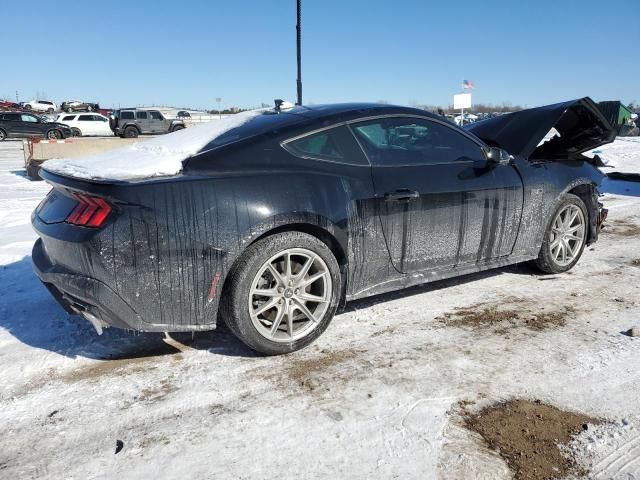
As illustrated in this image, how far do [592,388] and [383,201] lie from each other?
1519 millimetres

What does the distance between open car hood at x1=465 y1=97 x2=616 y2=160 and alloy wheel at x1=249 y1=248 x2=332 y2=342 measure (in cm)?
216

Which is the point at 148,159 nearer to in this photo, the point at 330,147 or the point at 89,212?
the point at 89,212

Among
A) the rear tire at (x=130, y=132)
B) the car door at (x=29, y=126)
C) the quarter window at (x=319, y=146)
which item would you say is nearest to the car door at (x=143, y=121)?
the rear tire at (x=130, y=132)

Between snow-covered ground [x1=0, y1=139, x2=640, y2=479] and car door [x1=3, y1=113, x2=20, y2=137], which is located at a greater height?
car door [x1=3, y1=113, x2=20, y2=137]

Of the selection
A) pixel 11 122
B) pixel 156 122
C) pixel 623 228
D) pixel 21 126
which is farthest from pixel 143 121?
pixel 623 228

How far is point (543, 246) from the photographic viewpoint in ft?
14.2

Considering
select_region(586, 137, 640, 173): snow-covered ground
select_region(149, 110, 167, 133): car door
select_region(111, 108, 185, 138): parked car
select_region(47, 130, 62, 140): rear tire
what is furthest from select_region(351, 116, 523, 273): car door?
select_region(149, 110, 167, 133): car door

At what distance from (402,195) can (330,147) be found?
55 cm

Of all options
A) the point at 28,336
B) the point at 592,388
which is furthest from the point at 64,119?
the point at 592,388

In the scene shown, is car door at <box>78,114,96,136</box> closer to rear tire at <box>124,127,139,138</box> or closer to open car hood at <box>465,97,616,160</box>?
rear tire at <box>124,127,139,138</box>

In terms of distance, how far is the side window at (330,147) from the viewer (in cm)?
306

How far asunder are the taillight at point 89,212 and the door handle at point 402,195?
1.63 metres

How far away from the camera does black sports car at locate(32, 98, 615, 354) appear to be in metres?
2.54

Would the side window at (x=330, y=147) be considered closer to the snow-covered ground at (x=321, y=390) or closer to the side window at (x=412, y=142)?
the side window at (x=412, y=142)
